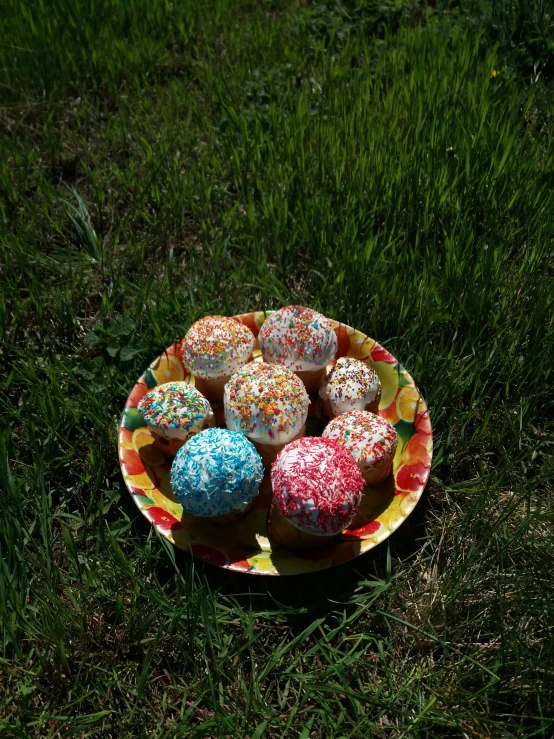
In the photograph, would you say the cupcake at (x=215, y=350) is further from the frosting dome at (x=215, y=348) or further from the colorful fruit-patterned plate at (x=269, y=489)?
the colorful fruit-patterned plate at (x=269, y=489)

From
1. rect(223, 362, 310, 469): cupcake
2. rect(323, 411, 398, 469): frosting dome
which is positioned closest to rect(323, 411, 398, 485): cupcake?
rect(323, 411, 398, 469): frosting dome

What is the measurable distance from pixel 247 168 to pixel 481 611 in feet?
6.21

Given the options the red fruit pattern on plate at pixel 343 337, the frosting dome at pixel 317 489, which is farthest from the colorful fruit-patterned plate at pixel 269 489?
the frosting dome at pixel 317 489

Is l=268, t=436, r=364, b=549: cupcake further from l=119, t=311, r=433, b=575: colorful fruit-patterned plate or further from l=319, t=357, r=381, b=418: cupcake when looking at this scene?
l=319, t=357, r=381, b=418: cupcake

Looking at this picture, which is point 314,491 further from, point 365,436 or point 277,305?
point 277,305

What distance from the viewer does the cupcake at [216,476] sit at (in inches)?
60.1

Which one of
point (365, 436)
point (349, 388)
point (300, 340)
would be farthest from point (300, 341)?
point (365, 436)

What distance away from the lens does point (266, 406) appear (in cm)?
164

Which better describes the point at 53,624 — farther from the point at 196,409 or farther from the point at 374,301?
the point at 374,301

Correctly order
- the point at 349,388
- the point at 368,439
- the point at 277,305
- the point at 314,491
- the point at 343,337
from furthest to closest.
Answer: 1. the point at 277,305
2. the point at 343,337
3. the point at 349,388
4. the point at 368,439
5. the point at 314,491

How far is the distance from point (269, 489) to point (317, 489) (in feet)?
0.90

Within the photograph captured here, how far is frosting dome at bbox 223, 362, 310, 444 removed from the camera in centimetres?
165

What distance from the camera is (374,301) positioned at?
7.02 feet

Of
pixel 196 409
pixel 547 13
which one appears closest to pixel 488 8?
pixel 547 13
